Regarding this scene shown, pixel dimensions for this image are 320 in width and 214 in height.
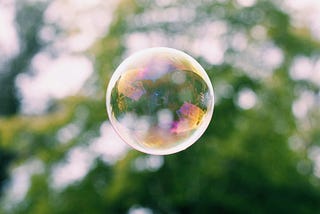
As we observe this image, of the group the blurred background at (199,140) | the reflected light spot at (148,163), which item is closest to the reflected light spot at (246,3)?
the blurred background at (199,140)

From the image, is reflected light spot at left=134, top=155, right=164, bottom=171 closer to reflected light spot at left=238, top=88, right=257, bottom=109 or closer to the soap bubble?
reflected light spot at left=238, top=88, right=257, bottom=109

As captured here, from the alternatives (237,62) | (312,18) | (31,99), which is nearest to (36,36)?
(31,99)

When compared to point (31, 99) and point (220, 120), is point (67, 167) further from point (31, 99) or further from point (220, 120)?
point (31, 99)

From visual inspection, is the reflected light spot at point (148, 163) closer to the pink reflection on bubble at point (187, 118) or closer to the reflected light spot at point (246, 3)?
the reflected light spot at point (246, 3)

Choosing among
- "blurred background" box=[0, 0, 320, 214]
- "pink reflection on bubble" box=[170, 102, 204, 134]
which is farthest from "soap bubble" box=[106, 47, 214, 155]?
"blurred background" box=[0, 0, 320, 214]

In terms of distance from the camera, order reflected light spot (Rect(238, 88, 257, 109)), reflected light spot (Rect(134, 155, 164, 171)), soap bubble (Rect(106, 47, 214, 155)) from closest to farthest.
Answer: soap bubble (Rect(106, 47, 214, 155)) < reflected light spot (Rect(134, 155, 164, 171)) < reflected light spot (Rect(238, 88, 257, 109))
